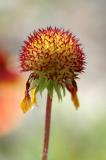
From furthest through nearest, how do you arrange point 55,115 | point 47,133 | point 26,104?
point 55,115
point 26,104
point 47,133

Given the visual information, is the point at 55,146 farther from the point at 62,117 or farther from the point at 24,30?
the point at 24,30

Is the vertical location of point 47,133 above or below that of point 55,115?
below

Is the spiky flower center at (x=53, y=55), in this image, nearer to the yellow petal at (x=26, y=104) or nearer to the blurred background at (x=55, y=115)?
the yellow petal at (x=26, y=104)

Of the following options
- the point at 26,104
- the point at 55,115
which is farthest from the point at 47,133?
the point at 55,115

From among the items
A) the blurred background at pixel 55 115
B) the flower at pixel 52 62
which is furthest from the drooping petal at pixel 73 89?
the blurred background at pixel 55 115

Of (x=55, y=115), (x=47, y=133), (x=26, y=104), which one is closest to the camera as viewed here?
(x=47, y=133)

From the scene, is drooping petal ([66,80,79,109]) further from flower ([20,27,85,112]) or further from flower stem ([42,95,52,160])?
flower stem ([42,95,52,160])

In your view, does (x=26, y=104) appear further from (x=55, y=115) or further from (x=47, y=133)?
(x=55, y=115)

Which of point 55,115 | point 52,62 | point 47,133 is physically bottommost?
point 47,133
